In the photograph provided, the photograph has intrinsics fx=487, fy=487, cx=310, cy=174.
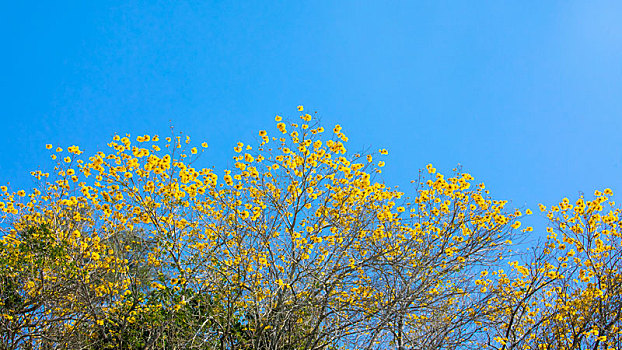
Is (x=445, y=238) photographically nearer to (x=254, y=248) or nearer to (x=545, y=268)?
(x=545, y=268)

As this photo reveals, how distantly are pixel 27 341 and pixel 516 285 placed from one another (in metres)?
8.60

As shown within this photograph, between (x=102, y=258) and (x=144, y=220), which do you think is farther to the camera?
(x=102, y=258)

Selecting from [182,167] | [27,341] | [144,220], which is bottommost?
[27,341]

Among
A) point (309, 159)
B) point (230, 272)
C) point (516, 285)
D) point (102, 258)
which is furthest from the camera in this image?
point (516, 285)

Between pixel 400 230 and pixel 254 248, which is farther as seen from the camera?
pixel 400 230

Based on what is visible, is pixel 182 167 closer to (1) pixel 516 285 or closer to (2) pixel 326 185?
(2) pixel 326 185

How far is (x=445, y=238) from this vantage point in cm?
790

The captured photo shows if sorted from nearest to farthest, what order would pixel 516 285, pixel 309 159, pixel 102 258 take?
pixel 309 159 < pixel 102 258 < pixel 516 285

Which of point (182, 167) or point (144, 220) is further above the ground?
point (182, 167)

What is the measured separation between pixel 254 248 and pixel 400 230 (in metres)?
2.45

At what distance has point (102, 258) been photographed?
8250 millimetres

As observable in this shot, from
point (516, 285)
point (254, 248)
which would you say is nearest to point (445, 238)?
point (516, 285)

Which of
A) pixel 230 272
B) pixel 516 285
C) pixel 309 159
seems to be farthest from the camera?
pixel 516 285

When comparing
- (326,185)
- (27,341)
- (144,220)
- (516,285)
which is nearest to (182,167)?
(144,220)
